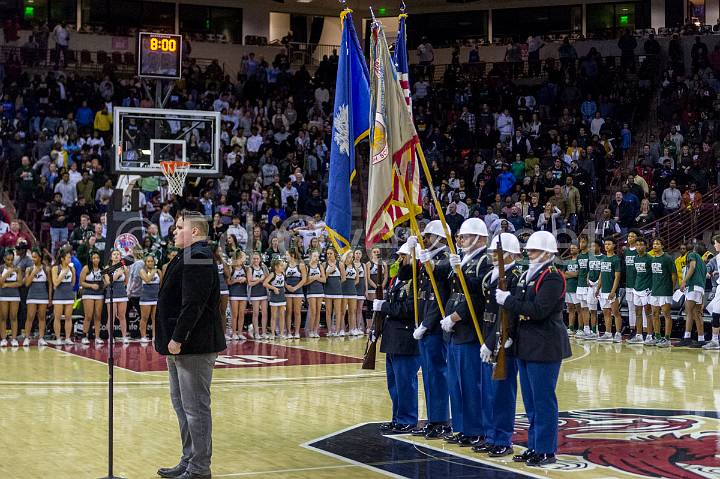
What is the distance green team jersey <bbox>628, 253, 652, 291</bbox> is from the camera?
20.0 metres

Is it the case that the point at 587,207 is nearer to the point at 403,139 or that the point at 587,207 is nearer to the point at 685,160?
the point at 685,160

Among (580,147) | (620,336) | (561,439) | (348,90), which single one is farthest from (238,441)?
(580,147)

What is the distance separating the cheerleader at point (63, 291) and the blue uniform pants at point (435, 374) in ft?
33.9

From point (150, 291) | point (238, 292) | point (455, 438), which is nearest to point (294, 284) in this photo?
point (238, 292)

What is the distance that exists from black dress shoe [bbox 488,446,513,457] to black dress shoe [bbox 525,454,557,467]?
0.41 metres

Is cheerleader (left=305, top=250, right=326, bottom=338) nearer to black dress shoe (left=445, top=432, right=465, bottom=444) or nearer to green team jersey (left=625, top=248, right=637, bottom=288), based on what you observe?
green team jersey (left=625, top=248, right=637, bottom=288)

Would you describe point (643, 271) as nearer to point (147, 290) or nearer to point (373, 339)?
point (147, 290)

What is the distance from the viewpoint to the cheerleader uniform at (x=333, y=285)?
2130 centimetres

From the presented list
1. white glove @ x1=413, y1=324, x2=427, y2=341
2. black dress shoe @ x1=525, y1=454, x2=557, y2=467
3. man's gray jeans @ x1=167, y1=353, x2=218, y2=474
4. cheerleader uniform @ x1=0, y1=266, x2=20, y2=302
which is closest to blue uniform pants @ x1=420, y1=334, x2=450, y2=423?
white glove @ x1=413, y1=324, x2=427, y2=341

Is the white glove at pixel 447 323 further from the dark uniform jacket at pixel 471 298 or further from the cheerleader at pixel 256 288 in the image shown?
the cheerleader at pixel 256 288

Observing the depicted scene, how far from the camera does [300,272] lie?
20906 mm

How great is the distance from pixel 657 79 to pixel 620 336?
13163mm

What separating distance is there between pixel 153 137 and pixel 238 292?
351 centimetres

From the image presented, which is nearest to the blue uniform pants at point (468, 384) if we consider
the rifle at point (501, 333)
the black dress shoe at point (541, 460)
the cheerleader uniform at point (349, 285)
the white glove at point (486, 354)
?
the white glove at point (486, 354)
